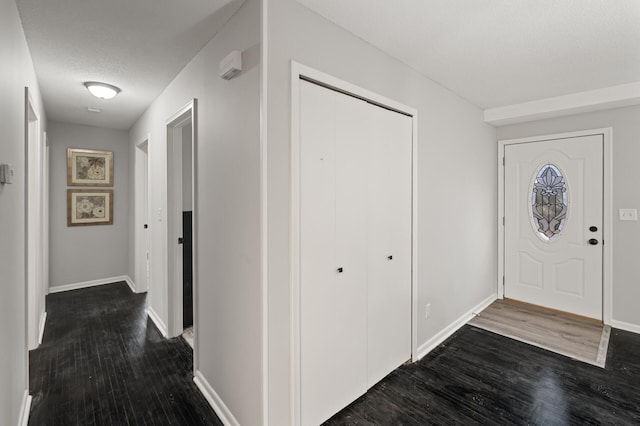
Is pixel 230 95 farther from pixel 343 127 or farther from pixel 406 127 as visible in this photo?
pixel 406 127

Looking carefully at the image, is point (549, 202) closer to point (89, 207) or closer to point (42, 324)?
point (42, 324)

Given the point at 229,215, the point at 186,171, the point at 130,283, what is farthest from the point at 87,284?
the point at 229,215

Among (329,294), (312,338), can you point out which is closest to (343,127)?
(329,294)

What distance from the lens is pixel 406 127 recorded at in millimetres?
2500

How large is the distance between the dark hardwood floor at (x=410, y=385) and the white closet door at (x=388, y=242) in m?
0.24

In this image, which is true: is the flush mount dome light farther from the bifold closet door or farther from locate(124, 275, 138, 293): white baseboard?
locate(124, 275, 138, 293): white baseboard

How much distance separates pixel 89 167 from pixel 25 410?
371cm

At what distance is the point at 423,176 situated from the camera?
270 centimetres

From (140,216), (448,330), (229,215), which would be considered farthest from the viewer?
(140,216)

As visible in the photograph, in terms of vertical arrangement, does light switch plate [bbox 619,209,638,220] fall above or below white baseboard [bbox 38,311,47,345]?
above

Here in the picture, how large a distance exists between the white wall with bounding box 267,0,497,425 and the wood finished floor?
285 millimetres

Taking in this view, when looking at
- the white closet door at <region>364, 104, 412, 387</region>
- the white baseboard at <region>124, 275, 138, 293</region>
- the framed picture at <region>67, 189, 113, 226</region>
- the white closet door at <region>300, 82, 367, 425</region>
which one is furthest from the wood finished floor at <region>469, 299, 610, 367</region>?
the framed picture at <region>67, 189, 113, 226</region>

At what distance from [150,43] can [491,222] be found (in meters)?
4.14

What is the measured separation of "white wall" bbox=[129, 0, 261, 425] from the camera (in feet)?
5.42
